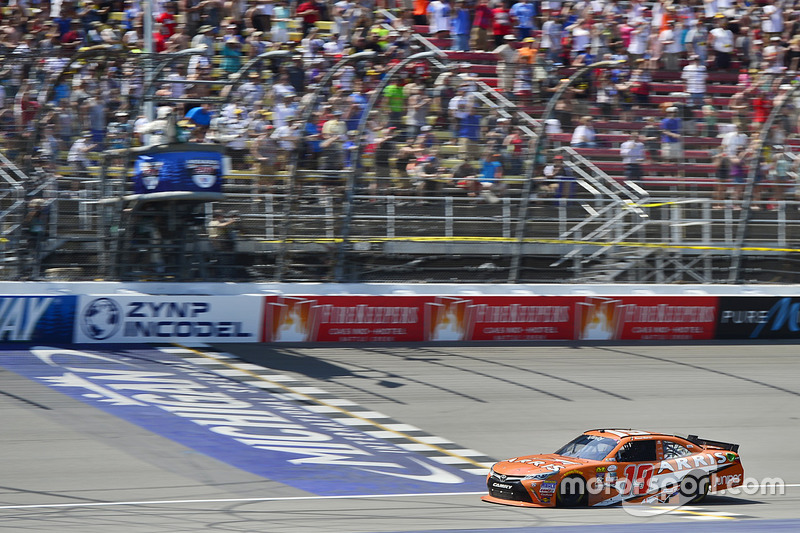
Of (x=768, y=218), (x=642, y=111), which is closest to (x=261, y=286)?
(x=642, y=111)

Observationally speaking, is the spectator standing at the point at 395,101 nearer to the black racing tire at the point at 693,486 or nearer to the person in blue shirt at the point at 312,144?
the person in blue shirt at the point at 312,144

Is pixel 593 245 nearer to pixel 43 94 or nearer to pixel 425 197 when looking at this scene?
pixel 425 197

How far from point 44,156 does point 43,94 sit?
86 cm

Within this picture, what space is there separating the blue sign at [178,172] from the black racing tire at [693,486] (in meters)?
8.08

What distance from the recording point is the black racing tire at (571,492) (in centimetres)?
1016

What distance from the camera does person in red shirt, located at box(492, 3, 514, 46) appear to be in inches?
824

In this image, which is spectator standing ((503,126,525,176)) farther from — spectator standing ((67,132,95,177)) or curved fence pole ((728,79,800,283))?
spectator standing ((67,132,95,177))

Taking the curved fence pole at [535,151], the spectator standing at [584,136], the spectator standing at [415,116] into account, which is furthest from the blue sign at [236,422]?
the spectator standing at [584,136]

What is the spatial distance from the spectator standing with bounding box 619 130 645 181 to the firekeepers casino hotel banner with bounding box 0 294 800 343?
7.10 ft

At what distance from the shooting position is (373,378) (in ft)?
50.1

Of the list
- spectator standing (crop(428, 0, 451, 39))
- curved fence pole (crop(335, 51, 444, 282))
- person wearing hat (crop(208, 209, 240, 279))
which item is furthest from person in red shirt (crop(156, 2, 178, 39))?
spectator standing (crop(428, 0, 451, 39))

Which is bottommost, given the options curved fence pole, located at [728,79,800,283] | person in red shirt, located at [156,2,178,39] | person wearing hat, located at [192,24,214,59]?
curved fence pole, located at [728,79,800,283]

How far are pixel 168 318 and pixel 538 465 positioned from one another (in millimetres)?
7658

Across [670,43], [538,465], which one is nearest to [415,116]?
[670,43]
